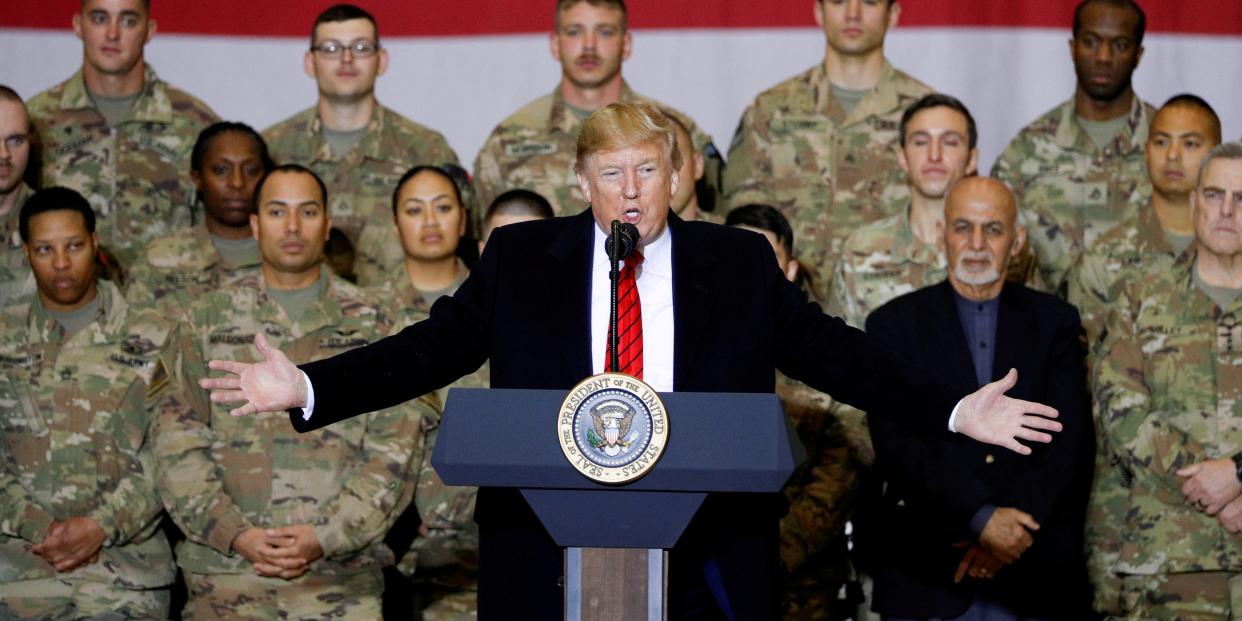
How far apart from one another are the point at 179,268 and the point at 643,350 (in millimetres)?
3099

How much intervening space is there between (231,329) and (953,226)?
7.11 feet

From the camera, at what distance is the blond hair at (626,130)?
254cm

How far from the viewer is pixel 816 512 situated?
4.62 metres

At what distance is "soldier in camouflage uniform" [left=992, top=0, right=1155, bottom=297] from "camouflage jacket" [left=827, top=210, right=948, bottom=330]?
0.50 metres

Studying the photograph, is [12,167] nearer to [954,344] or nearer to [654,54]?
[654,54]

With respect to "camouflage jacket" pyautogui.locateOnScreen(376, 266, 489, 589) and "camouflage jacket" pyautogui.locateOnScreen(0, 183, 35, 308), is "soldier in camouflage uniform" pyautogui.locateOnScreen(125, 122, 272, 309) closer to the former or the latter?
"camouflage jacket" pyautogui.locateOnScreen(0, 183, 35, 308)

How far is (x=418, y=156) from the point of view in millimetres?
5641

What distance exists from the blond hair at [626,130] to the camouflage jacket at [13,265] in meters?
3.23

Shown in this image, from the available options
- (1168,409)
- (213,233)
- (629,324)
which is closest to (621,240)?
(629,324)

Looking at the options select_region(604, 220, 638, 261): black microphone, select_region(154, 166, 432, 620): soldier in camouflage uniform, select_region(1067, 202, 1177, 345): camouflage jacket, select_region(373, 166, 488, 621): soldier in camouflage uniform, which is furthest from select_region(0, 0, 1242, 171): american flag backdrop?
select_region(604, 220, 638, 261): black microphone

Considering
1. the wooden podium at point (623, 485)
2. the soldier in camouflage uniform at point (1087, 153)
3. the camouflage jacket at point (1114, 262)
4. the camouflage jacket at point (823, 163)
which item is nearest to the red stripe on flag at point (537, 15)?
the soldier in camouflage uniform at point (1087, 153)

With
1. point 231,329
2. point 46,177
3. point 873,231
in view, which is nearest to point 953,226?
point 873,231

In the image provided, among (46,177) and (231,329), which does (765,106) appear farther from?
(46,177)

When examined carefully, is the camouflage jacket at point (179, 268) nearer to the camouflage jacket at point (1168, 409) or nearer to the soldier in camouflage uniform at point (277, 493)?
the soldier in camouflage uniform at point (277, 493)
